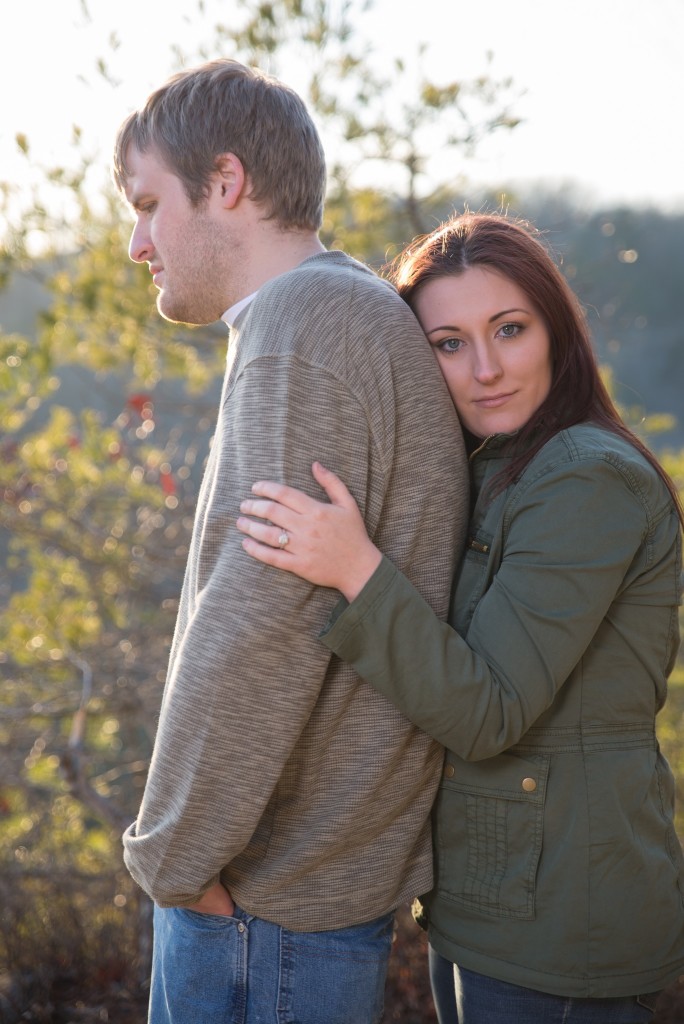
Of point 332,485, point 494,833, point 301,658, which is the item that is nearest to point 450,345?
point 332,485

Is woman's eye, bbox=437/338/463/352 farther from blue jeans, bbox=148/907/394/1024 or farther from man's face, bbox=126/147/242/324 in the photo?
blue jeans, bbox=148/907/394/1024

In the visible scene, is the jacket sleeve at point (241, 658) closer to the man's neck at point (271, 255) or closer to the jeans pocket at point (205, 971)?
the jeans pocket at point (205, 971)

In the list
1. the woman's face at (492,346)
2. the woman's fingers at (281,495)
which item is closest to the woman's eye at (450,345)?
the woman's face at (492,346)

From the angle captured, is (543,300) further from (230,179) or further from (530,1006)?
(530,1006)

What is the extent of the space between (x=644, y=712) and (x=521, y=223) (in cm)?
→ 98

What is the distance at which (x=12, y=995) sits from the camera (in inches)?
126

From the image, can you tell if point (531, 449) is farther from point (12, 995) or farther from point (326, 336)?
point (12, 995)

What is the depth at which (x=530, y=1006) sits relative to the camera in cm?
156

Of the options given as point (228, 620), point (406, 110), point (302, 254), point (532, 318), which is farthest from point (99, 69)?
point (228, 620)

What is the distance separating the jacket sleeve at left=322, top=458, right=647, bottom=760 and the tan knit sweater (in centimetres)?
9

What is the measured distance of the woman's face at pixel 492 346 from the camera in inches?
68.9

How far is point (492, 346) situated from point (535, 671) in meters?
0.61

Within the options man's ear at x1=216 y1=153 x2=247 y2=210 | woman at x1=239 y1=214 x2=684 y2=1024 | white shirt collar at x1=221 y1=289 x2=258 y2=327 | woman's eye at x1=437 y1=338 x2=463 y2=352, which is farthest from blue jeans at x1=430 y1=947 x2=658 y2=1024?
man's ear at x1=216 y1=153 x2=247 y2=210

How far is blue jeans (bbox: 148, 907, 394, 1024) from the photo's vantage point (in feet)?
5.07
